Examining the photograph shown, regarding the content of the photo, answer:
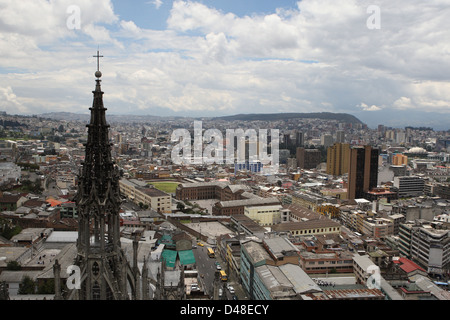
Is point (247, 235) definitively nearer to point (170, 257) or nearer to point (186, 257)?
point (186, 257)

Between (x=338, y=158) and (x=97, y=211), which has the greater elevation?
(x=97, y=211)

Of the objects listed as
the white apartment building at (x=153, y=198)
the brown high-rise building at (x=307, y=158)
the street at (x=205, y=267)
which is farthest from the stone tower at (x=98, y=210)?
the brown high-rise building at (x=307, y=158)

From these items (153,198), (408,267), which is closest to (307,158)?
(153,198)

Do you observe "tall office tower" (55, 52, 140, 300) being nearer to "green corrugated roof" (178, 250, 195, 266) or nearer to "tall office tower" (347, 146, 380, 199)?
"green corrugated roof" (178, 250, 195, 266)

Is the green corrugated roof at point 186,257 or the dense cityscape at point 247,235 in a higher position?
the dense cityscape at point 247,235

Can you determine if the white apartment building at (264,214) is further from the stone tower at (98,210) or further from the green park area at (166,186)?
the stone tower at (98,210)

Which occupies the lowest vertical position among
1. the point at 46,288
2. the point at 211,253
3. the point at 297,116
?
the point at 211,253
